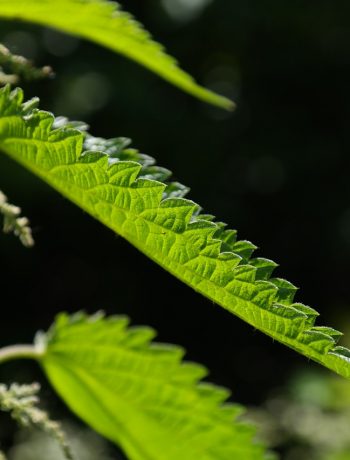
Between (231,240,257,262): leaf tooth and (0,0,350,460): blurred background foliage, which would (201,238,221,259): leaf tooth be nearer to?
(231,240,257,262): leaf tooth

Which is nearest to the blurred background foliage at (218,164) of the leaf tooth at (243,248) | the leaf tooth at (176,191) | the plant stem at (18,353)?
the plant stem at (18,353)

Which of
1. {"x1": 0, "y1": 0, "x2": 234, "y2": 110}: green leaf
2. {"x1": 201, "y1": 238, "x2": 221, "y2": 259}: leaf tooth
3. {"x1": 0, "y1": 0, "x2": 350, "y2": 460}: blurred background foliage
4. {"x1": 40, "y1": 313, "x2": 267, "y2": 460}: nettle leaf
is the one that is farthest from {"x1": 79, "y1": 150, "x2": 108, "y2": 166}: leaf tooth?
{"x1": 0, "y1": 0, "x2": 350, "y2": 460}: blurred background foliage

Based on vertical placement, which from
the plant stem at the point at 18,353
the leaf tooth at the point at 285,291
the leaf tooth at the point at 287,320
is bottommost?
the plant stem at the point at 18,353

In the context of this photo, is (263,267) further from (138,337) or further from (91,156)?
(138,337)

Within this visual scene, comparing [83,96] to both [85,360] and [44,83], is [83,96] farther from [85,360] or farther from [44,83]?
[85,360]

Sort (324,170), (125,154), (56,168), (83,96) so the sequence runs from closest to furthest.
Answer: (56,168) → (125,154) → (83,96) → (324,170)

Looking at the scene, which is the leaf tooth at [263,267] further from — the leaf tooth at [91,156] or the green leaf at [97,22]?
the green leaf at [97,22]

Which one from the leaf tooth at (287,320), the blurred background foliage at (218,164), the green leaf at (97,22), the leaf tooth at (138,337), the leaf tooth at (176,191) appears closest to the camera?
the leaf tooth at (287,320)

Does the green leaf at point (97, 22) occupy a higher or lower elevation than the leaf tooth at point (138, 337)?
higher

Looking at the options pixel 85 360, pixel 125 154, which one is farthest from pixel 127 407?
pixel 125 154
